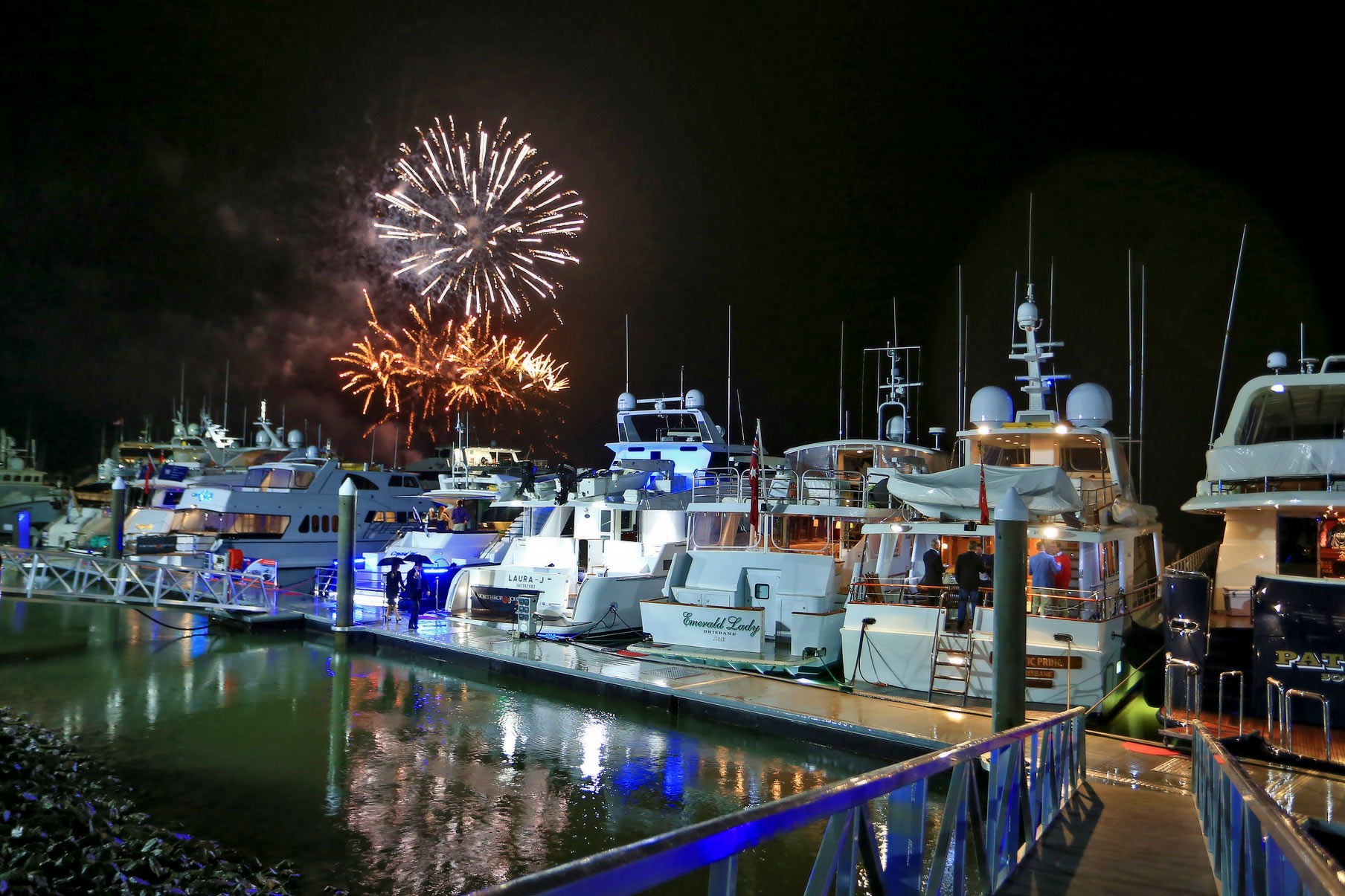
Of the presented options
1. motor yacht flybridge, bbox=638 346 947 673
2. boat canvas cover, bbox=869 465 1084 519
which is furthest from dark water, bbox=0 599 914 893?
boat canvas cover, bbox=869 465 1084 519

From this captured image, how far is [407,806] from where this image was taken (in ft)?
32.7

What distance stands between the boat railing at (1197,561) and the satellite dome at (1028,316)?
5.73m

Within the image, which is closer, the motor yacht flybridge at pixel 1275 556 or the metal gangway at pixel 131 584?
the motor yacht flybridge at pixel 1275 556

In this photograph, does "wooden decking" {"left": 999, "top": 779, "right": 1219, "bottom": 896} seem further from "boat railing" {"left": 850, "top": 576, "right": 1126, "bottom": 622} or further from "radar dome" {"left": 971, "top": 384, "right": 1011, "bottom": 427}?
"radar dome" {"left": 971, "top": 384, "right": 1011, "bottom": 427}

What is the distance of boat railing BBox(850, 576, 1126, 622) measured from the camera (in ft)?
41.9

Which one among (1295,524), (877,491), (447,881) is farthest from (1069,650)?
(447,881)

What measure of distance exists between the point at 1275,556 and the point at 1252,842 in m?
12.9

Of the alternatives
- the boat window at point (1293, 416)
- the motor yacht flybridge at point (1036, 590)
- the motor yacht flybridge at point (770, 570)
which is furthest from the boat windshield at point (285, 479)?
the boat window at point (1293, 416)

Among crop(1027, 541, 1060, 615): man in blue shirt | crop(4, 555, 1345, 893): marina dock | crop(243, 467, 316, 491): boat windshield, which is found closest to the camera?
crop(4, 555, 1345, 893): marina dock

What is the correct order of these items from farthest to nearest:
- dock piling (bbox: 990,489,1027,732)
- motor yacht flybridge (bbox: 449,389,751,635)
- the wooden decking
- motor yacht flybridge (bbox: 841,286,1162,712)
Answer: motor yacht flybridge (bbox: 449,389,751,635), motor yacht flybridge (bbox: 841,286,1162,712), dock piling (bbox: 990,489,1027,732), the wooden decking

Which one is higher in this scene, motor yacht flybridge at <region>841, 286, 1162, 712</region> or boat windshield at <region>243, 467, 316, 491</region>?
boat windshield at <region>243, 467, 316, 491</region>

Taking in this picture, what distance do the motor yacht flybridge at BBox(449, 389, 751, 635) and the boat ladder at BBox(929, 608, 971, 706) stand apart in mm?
7501

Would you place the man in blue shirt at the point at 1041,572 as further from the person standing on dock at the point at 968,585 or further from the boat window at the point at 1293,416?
the boat window at the point at 1293,416

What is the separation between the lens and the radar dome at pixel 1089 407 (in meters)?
18.7
